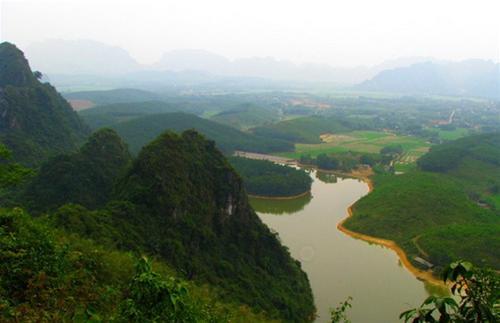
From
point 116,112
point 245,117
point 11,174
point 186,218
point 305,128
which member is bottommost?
point 305,128

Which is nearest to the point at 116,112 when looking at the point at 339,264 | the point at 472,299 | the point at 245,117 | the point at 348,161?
the point at 245,117

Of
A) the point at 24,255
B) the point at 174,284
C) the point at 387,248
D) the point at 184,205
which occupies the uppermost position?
the point at 174,284

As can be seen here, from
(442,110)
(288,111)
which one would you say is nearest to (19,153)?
(288,111)

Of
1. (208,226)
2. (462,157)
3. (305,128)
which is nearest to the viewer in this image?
(208,226)

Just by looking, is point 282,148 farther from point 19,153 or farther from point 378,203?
point 19,153

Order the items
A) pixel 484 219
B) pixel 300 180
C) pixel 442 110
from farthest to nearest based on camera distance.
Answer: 1. pixel 442 110
2. pixel 300 180
3. pixel 484 219

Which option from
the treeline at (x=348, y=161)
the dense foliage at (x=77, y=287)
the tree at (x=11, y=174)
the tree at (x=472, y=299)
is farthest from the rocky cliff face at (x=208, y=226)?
the treeline at (x=348, y=161)

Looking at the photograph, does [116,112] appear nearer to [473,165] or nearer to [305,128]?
[305,128]
